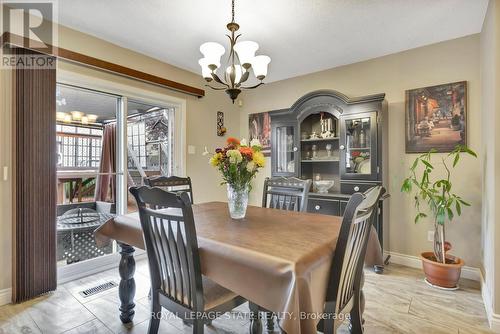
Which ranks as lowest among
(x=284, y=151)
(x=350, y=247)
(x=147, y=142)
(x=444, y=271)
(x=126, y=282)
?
(x=444, y=271)

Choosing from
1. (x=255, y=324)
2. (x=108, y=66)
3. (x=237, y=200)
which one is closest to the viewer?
(x=255, y=324)

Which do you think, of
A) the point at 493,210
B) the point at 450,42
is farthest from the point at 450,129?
the point at 493,210

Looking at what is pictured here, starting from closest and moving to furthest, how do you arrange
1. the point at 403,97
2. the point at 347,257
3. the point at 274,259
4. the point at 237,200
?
the point at 274,259 < the point at 347,257 < the point at 237,200 < the point at 403,97

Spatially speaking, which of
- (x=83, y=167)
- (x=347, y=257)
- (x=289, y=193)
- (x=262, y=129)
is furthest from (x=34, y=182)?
(x=262, y=129)

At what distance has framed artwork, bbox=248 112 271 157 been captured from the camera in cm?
416

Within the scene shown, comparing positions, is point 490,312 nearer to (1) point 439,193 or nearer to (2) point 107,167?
(1) point 439,193

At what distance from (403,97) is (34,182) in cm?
383

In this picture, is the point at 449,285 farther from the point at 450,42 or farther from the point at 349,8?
the point at 349,8

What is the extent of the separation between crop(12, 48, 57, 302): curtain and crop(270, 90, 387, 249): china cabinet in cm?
255

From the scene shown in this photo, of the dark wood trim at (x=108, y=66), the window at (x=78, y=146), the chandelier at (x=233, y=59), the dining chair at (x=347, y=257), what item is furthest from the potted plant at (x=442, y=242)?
the window at (x=78, y=146)

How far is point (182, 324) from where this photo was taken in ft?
6.20

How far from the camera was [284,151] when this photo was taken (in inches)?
145

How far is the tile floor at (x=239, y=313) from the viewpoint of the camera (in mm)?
1817

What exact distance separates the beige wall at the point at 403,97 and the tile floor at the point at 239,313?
1.71 feet
